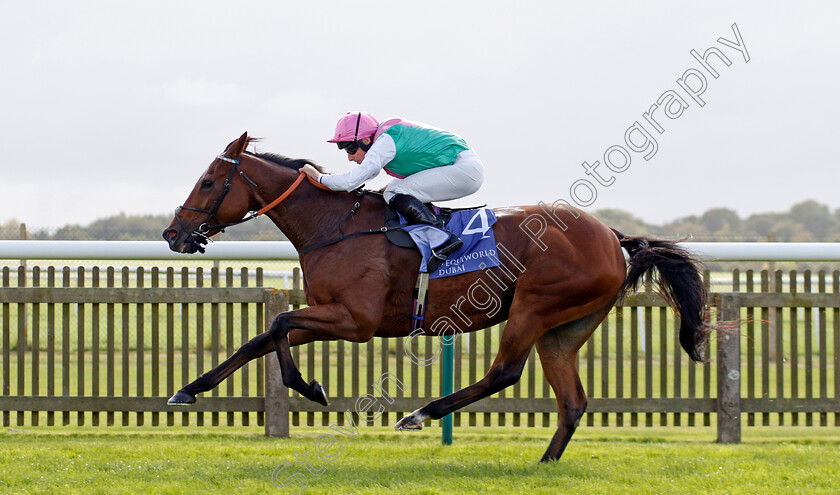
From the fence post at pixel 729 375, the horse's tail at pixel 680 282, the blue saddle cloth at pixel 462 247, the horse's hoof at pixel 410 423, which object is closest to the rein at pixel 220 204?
the blue saddle cloth at pixel 462 247

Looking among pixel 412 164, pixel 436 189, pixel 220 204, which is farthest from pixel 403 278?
pixel 220 204

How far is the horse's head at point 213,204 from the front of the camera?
5.26m

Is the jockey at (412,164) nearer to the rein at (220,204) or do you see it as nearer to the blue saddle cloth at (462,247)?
the blue saddle cloth at (462,247)

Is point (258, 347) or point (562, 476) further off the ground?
point (258, 347)

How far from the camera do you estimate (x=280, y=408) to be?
6.90 metres

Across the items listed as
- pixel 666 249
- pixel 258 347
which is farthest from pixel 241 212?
pixel 666 249

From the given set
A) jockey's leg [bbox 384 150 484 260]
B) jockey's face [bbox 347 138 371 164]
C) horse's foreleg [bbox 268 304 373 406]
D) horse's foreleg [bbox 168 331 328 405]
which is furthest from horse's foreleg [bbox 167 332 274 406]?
jockey's face [bbox 347 138 371 164]

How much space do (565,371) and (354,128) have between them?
6.94 feet

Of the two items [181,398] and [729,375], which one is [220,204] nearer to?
[181,398]

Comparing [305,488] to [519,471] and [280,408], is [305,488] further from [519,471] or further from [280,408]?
[280,408]

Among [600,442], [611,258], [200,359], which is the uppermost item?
[611,258]

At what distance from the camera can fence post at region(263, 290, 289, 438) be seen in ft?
22.3

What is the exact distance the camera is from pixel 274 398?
6887mm

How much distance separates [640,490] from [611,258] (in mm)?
1451
